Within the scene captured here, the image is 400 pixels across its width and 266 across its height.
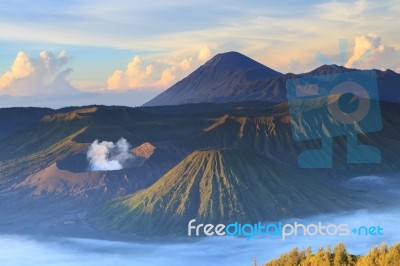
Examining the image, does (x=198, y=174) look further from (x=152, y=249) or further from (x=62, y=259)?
(x=62, y=259)

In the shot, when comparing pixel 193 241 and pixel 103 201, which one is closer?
pixel 193 241

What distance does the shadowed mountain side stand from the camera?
16000 cm

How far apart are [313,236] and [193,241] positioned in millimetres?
28134

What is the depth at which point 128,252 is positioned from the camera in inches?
5605

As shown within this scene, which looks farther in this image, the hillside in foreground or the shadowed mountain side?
the shadowed mountain side

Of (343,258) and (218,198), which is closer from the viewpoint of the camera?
(343,258)

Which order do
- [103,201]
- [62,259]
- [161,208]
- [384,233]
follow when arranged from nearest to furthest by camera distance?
[62,259] → [384,233] → [161,208] → [103,201]

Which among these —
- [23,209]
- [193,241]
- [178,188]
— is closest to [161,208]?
[178,188]

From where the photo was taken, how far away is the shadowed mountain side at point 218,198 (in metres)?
160

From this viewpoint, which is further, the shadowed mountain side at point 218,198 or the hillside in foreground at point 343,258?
the shadowed mountain side at point 218,198

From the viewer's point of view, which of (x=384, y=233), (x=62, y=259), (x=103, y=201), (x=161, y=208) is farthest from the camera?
(x=103, y=201)

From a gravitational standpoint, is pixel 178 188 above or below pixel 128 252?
above

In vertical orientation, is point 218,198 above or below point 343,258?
above

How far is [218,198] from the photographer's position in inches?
6432
